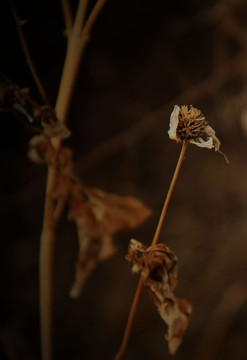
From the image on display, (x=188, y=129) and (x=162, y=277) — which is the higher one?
(x=188, y=129)

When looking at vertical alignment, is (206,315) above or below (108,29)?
below

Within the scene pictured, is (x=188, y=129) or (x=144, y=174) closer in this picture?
(x=188, y=129)

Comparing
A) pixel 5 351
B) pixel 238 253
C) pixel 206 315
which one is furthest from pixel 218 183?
pixel 5 351

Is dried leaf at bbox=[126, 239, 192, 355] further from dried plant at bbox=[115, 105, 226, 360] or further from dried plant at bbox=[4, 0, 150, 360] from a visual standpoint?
dried plant at bbox=[4, 0, 150, 360]

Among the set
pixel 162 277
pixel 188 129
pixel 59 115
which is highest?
pixel 59 115

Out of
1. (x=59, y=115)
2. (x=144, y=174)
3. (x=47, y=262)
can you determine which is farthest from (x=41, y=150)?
(x=144, y=174)

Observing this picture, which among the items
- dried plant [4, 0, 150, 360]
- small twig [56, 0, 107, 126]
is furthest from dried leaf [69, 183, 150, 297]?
small twig [56, 0, 107, 126]

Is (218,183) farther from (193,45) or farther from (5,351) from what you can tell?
(5,351)

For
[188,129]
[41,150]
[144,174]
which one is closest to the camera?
[188,129]

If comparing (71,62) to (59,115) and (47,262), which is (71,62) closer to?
(59,115)
